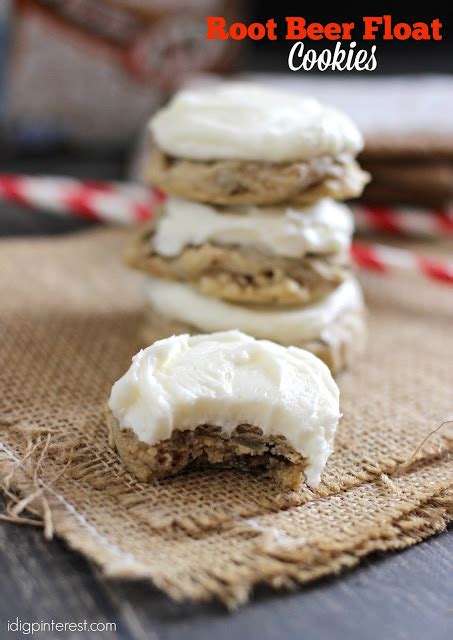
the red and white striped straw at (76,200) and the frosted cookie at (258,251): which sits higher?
the frosted cookie at (258,251)

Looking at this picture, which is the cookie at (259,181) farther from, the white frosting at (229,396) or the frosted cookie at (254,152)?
the white frosting at (229,396)

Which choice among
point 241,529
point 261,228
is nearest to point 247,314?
point 261,228

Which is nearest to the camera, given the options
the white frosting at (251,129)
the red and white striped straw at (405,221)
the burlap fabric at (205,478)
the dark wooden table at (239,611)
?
the dark wooden table at (239,611)

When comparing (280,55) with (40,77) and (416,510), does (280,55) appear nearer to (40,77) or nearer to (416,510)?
(40,77)

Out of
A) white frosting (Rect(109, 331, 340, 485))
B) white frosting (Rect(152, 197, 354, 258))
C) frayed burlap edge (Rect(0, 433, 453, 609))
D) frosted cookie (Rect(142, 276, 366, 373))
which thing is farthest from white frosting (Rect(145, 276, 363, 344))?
frayed burlap edge (Rect(0, 433, 453, 609))

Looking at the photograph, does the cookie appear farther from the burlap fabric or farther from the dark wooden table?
the dark wooden table

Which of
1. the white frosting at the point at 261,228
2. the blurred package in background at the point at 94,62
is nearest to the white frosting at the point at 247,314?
the white frosting at the point at 261,228

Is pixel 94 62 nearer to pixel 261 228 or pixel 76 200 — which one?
pixel 76 200

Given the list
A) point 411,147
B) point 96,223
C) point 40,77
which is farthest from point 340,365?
point 40,77
